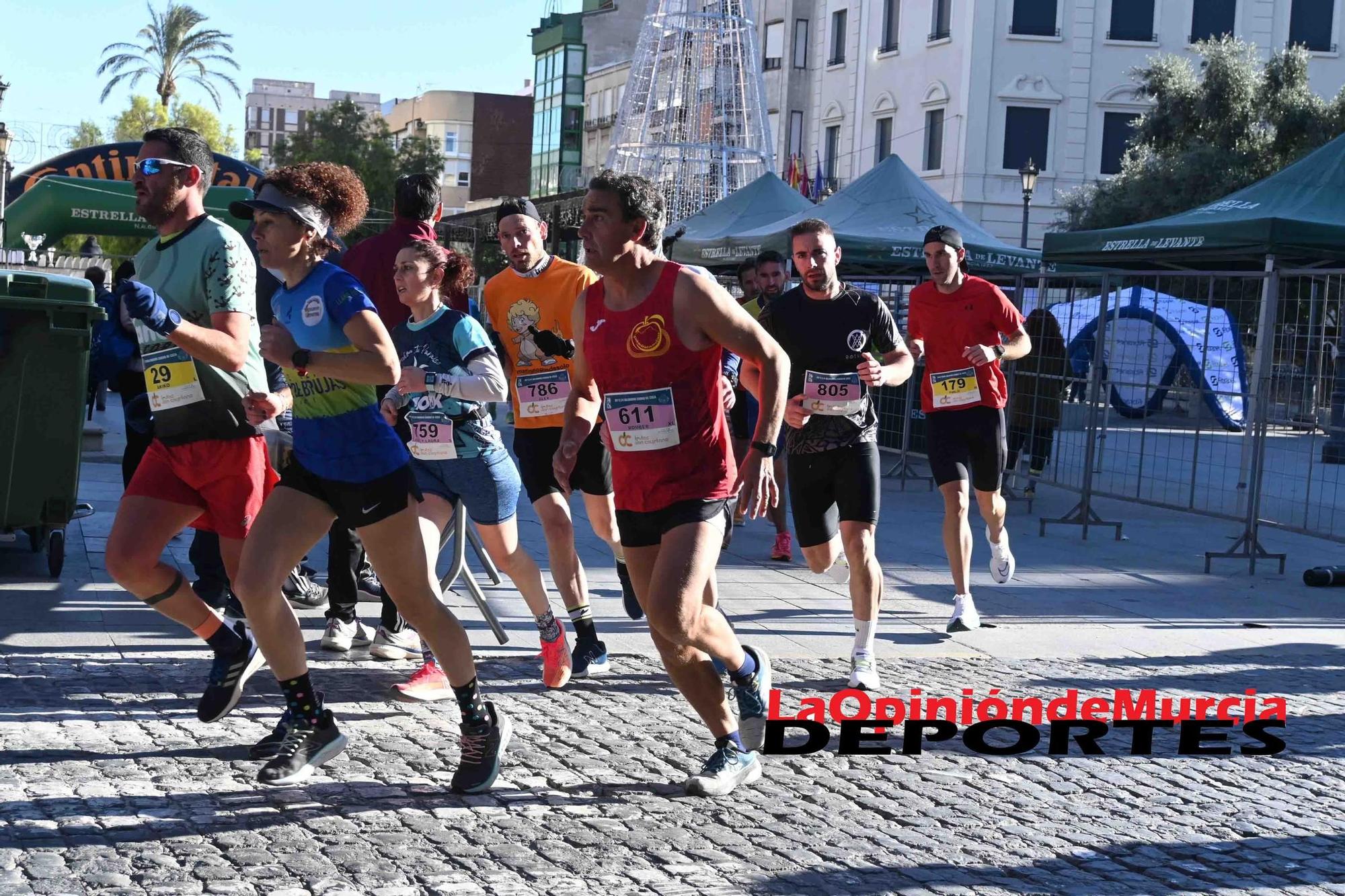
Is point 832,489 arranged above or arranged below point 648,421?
below

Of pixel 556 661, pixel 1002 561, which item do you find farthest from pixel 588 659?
pixel 1002 561

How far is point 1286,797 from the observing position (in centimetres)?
531

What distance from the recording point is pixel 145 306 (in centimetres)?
474

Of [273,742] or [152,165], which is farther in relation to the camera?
[152,165]

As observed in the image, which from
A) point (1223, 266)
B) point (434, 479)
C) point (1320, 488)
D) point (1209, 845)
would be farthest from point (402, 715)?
point (1223, 266)

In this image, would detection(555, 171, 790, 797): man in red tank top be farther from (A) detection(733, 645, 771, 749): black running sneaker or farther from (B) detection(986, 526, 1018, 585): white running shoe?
(B) detection(986, 526, 1018, 585): white running shoe

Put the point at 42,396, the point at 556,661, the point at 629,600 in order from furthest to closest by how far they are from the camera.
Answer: the point at 42,396 < the point at 629,600 < the point at 556,661

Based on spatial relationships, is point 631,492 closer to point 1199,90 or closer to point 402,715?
point 402,715

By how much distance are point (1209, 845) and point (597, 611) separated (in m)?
4.17

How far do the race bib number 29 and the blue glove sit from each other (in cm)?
140

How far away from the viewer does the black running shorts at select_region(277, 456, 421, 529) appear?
4.84 meters

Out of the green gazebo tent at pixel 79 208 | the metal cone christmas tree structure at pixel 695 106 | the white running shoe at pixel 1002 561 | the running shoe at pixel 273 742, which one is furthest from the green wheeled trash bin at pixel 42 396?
the metal cone christmas tree structure at pixel 695 106

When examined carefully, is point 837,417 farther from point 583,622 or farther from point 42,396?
point 42,396

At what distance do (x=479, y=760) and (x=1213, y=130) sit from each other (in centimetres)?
3667
